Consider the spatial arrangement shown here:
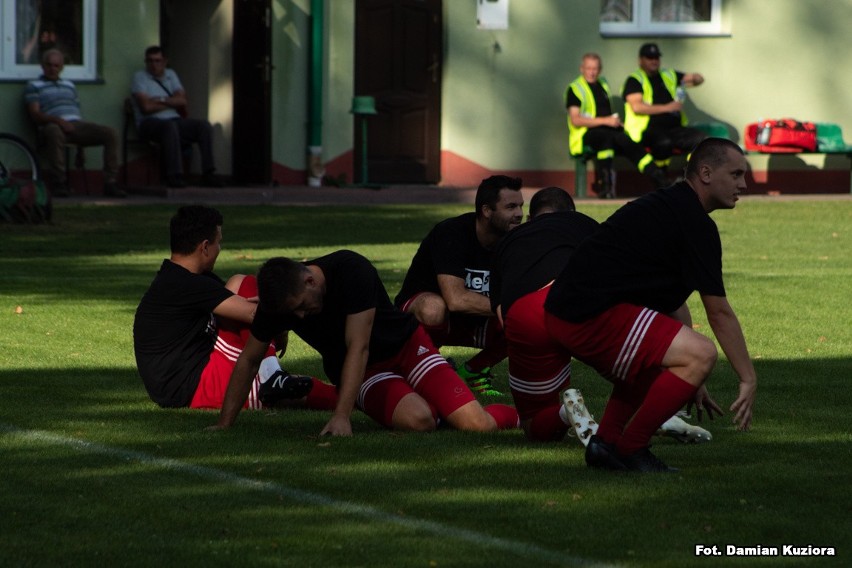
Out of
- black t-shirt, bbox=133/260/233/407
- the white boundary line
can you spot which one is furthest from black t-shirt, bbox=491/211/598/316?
the white boundary line

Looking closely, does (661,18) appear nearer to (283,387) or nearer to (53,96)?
(53,96)

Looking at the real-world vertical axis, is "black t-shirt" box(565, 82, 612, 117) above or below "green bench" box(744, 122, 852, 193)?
above

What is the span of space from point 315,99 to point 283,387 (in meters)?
15.2

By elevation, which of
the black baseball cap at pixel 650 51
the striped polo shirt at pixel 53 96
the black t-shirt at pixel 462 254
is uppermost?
the black baseball cap at pixel 650 51

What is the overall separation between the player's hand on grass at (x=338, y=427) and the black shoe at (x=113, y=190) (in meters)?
14.3

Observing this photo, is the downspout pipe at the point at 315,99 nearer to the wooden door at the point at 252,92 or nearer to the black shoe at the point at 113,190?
the wooden door at the point at 252,92

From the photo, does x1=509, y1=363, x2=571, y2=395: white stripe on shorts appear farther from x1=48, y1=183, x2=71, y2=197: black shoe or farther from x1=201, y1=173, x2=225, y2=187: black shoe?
x1=201, y1=173, x2=225, y2=187: black shoe

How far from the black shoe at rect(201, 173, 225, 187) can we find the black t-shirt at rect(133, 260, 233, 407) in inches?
539

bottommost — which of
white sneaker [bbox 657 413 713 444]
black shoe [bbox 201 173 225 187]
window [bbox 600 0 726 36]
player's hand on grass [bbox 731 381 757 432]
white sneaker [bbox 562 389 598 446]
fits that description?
white sneaker [bbox 657 413 713 444]

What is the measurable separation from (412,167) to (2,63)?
5912 millimetres

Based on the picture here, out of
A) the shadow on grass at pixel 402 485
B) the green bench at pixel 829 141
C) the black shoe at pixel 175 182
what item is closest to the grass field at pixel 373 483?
the shadow on grass at pixel 402 485

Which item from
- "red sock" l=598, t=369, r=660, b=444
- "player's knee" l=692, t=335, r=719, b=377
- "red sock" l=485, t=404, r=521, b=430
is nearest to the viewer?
"player's knee" l=692, t=335, r=719, b=377

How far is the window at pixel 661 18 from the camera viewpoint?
24.9 metres

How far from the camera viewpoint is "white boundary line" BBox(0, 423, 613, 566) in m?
5.68
